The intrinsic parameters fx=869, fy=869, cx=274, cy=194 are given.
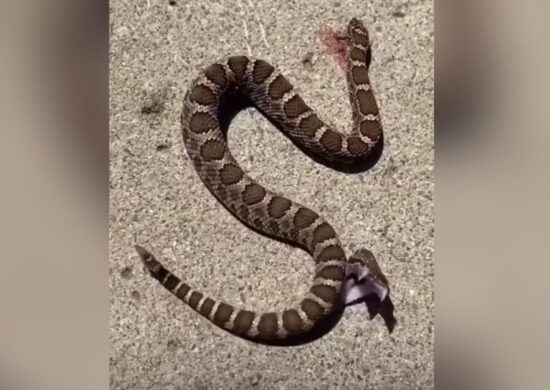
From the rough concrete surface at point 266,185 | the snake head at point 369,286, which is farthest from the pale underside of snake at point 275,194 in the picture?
the rough concrete surface at point 266,185

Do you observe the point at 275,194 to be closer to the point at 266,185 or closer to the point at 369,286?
the point at 266,185

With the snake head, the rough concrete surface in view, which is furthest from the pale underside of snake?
the rough concrete surface

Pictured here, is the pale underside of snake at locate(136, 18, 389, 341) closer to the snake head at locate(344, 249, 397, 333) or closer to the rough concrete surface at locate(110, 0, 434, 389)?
the snake head at locate(344, 249, 397, 333)

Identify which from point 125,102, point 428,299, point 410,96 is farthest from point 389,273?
point 125,102

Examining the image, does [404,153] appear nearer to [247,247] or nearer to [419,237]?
[419,237]

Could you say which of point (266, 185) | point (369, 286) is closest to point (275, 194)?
point (266, 185)

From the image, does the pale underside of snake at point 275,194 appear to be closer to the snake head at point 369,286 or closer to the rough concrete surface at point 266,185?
the snake head at point 369,286
